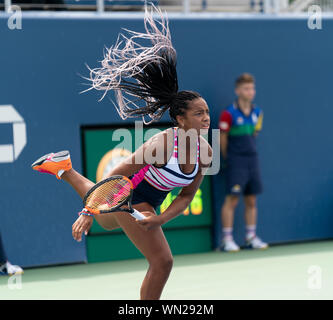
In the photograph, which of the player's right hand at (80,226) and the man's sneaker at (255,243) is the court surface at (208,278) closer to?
the man's sneaker at (255,243)

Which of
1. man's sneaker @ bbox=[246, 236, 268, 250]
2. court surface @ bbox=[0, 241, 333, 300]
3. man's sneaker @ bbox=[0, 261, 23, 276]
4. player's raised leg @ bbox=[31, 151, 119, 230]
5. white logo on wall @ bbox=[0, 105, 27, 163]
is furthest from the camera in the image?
man's sneaker @ bbox=[246, 236, 268, 250]

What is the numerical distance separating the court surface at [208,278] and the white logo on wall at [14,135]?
1334mm

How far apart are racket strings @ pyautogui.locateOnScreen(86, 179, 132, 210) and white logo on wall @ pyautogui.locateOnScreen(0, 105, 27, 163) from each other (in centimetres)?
342

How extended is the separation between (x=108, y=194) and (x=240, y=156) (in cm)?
435

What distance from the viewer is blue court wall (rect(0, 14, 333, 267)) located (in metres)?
8.66

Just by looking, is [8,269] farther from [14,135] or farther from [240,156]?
[240,156]

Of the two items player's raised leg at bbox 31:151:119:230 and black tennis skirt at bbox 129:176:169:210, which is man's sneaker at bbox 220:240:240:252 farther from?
black tennis skirt at bbox 129:176:169:210

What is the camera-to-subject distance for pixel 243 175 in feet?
31.0

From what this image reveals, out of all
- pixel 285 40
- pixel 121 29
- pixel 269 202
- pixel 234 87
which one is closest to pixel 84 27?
pixel 121 29

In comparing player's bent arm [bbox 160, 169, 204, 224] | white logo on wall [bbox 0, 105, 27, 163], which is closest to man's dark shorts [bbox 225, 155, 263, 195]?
white logo on wall [bbox 0, 105, 27, 163]

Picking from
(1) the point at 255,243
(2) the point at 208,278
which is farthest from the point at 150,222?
(1) the point at 255,243

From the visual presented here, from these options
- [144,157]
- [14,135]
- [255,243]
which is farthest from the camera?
[255,243]

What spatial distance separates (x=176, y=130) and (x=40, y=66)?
3410 millimetres
